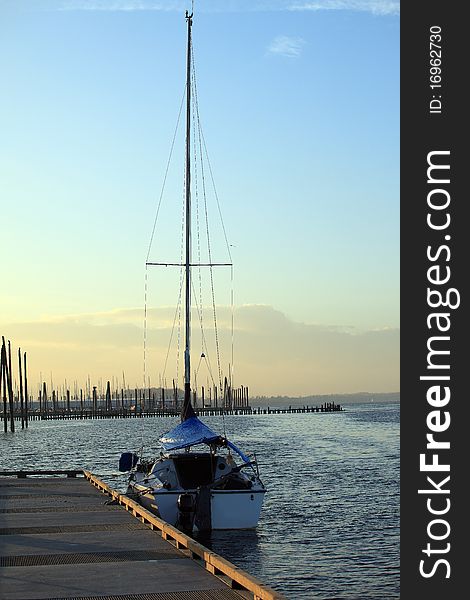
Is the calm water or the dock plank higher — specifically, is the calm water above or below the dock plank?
below

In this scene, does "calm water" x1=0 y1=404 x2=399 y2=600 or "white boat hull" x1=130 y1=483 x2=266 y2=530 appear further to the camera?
"white boat hull" x1=130 y1=483 x2=266 y2=530

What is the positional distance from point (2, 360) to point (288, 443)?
101ft

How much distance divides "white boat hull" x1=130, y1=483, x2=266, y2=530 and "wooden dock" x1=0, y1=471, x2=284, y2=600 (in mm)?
1274

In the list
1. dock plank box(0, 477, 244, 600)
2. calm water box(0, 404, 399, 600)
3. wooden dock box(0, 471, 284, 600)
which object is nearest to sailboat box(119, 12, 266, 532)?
calm water box(0, 404, 399, 600)

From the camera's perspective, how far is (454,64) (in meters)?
14.8

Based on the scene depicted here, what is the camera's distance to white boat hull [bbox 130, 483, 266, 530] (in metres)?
26.8

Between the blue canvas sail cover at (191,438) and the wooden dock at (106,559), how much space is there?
2585mm

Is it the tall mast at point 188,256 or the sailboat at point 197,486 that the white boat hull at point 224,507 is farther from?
the tall mast at point 188,256

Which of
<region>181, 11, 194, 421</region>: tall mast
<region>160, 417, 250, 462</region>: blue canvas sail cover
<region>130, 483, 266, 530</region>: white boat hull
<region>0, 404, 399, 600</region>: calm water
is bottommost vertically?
<region>0, 404, 399, 600</region>: calm water

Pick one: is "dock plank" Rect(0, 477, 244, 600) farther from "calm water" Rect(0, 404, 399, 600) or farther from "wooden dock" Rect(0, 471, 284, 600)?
"calm water" Rect(0, 404, 399, 600)

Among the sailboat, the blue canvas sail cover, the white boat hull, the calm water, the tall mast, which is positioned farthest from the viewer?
the tall mast

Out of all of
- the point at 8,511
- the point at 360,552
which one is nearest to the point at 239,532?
the point at 360,552

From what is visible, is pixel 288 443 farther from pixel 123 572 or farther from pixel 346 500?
pixel 123 572

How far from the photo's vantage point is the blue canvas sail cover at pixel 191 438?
28.1 m
